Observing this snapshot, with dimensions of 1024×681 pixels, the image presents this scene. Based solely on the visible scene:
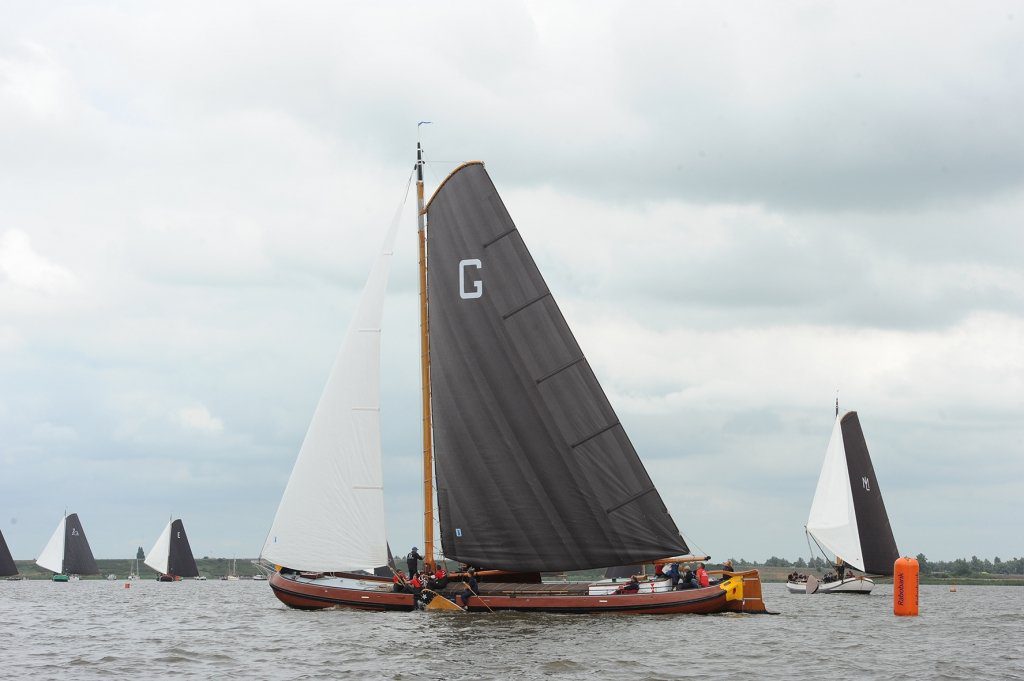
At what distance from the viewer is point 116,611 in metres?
63.8

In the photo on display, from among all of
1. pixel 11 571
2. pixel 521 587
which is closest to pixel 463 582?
pixel 521 587

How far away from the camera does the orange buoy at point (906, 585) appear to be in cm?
5101

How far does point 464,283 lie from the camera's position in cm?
4428

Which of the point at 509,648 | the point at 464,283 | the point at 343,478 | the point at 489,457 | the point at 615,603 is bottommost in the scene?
the point at 509,648

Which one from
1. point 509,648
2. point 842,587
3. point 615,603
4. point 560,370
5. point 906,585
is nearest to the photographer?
point 509,648

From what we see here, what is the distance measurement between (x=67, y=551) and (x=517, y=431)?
12366 cm

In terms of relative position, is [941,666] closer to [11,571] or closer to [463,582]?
[463,582]

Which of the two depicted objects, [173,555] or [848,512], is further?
[173,555]

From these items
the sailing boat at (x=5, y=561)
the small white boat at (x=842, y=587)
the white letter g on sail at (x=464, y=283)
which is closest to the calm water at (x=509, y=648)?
the white letter g on sail at (x=464, y=283)

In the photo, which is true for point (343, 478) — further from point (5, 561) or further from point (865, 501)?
point (5, 561)

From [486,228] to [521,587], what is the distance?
45.0ft

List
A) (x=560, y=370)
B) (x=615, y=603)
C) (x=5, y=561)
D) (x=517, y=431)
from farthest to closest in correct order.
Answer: (x=5, y=561)
(x=517, y=431)
(x=560, y=370)
(x=615, y=603)

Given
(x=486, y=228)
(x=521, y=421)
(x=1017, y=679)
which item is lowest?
(x=1017, y=679)

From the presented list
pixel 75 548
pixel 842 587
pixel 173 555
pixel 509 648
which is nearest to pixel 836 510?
pixel 842 587
